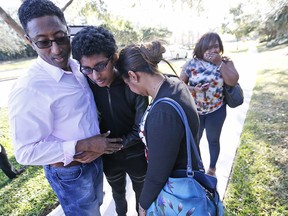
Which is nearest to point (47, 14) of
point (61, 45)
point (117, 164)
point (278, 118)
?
point (61, 45)

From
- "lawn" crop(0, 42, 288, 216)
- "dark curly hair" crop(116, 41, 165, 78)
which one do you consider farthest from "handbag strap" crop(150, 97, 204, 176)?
"lawn" crop(0, 42, 288, 216)

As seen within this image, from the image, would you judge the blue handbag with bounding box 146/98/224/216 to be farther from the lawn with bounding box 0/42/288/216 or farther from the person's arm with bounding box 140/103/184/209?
the lawn with bounding box 0/42/288/216

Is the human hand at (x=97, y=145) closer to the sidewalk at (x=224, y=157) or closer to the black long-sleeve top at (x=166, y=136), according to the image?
the black long-sleeve top at (x=166, y=136)

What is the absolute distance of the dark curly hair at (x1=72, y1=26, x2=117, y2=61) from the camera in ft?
4.24

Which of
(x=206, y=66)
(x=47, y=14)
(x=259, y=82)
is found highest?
(x=47, y=14)

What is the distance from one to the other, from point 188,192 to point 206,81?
1484 mm

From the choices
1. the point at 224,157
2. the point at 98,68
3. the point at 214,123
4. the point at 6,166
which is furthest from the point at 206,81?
the point at 6,166

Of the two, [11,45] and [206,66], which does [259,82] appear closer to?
[206,66]

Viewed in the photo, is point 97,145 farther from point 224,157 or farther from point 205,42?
point 224,157

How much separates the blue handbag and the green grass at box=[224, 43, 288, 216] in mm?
1416

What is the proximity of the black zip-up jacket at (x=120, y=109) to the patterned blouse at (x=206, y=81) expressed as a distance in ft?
3.33

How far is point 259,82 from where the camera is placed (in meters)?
8.16

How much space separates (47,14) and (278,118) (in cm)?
473

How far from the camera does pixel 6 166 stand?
345 centimetres
